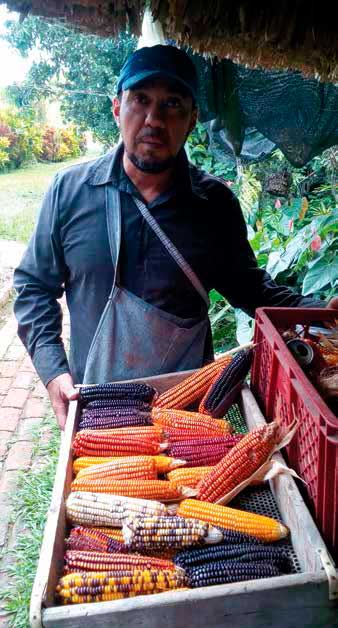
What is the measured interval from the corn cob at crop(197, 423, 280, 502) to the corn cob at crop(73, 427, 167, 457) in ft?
0.72

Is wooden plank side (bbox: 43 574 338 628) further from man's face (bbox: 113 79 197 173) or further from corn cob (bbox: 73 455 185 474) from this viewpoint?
man's face (bbox: 113 79 197 173)

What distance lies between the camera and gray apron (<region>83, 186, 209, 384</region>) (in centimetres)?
212

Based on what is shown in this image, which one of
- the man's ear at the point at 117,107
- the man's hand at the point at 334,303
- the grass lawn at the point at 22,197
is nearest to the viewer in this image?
the man's hand at the point at 334,303

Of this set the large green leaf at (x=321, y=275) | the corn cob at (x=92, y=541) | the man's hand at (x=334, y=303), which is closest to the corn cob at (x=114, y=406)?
the corn cob at (x=92, y=541)

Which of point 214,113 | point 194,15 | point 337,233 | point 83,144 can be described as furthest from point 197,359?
point 83,144

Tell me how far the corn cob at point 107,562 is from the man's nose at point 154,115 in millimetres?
1632

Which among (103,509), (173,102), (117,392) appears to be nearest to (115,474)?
(103,509)

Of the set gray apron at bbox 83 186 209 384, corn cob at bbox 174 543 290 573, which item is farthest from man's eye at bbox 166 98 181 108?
corn cob at bbox 174 543 290 573

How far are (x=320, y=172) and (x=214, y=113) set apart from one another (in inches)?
150

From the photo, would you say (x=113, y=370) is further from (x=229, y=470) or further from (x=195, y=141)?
(x=195, y=141)

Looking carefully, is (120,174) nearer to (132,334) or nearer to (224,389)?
(132,334)

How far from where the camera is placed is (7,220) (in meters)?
12.0

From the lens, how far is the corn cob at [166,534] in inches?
50.3

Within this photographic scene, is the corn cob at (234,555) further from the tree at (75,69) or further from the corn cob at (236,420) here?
the tree at (75,69)
